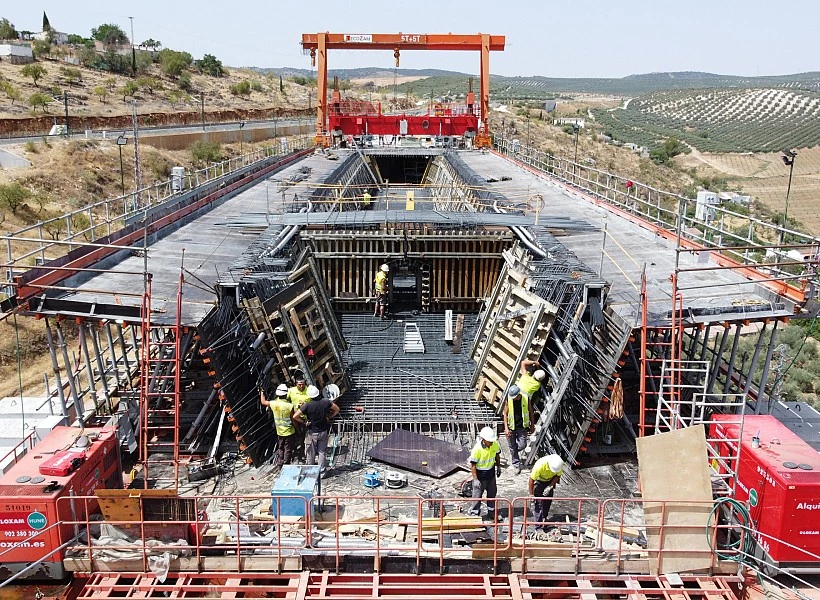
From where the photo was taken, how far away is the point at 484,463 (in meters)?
10.0

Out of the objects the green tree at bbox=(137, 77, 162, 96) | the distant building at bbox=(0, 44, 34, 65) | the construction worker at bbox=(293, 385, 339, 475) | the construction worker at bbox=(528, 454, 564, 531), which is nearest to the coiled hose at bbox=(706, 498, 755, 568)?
the construction worker at bbox=(528, 454, 564, 531)

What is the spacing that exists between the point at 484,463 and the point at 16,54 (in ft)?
306

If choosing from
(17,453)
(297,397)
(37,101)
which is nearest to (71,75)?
(37,101)

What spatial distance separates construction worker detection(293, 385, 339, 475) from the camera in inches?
446

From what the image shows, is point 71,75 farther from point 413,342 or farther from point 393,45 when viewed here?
point 413,342

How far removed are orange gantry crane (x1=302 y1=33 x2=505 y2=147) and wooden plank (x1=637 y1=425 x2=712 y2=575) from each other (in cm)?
3998

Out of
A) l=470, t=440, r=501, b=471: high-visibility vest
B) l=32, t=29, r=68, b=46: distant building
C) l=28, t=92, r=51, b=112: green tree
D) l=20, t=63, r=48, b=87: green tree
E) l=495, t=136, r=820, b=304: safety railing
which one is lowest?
l=470, t=440, r=501, b=471: high-visibility vest

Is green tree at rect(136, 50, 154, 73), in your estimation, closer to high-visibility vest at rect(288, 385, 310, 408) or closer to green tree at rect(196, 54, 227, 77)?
green tree at rect(196, 54, 227, 77)

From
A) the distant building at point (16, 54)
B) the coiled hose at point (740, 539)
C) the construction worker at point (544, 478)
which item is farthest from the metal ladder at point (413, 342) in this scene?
the distant building at point (16, 54)

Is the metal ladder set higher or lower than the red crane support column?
lower

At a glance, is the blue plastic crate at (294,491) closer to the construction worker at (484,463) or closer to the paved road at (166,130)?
the construction worker at (484,463)

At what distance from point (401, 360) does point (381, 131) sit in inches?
1335

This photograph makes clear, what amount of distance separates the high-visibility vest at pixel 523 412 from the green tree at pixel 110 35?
131355mm

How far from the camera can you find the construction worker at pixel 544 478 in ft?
32.3
